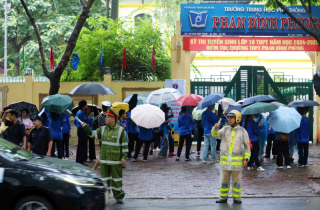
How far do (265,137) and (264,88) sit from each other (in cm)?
537

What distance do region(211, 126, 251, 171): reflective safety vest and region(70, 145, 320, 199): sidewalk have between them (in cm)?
103

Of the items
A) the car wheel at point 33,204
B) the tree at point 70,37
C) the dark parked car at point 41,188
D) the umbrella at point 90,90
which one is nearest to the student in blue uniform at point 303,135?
the umbrella at point 90,90

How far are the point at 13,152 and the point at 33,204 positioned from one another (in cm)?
100

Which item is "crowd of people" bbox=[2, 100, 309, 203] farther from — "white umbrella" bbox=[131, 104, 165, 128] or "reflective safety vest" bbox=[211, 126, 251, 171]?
"white umbrella" bbox=[131, 104, 165, 128]

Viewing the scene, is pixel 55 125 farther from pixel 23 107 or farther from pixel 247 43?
pixel 247 43

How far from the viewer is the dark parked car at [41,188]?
5547 mm

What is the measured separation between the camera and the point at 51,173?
573 cm

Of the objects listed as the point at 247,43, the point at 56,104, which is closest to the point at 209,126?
the point at 56,104

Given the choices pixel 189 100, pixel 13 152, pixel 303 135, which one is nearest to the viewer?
pixel 13 152

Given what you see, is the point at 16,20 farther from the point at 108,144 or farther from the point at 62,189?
the point at 62,189

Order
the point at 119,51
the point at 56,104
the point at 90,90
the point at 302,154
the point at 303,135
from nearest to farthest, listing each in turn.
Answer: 1. the point at 56,104
2. the point at 303,135
3. the point at 302,154
4. the point at 90,90
5. the point at 119,51

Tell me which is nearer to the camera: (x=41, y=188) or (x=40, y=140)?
(x=41, y=188)

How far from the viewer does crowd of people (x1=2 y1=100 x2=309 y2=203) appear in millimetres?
7863

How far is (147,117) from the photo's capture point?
40.6 feet
